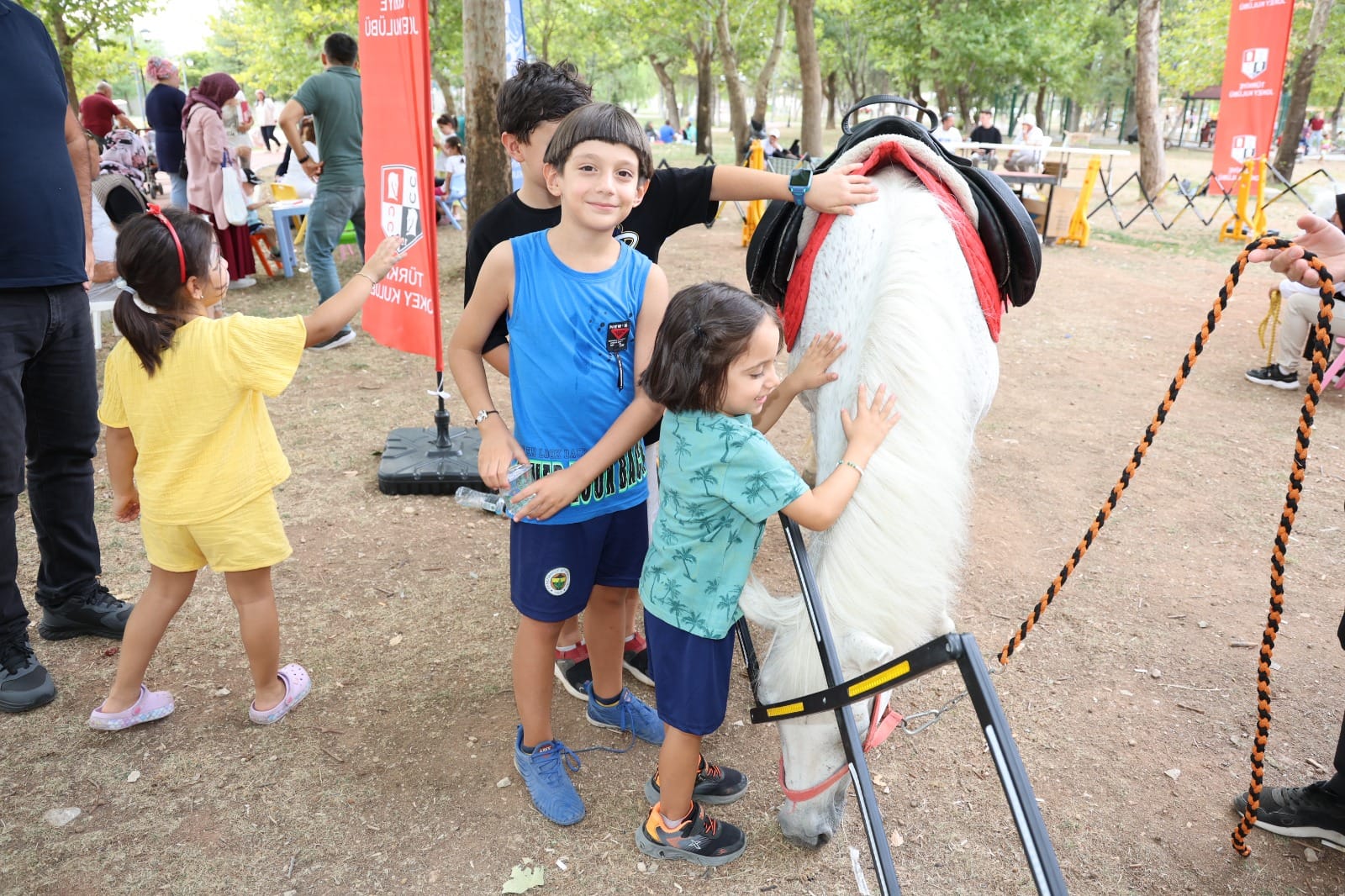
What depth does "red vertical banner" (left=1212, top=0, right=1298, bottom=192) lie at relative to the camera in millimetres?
9273

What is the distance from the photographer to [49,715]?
245cm

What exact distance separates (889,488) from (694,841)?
3.38ft

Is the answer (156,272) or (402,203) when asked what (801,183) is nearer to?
(156,272)

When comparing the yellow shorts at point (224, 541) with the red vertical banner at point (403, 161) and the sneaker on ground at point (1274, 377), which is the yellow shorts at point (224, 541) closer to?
the red vertical banner at point (403, 161)

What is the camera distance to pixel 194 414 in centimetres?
204

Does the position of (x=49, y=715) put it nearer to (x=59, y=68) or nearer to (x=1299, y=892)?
(x=59, y=68)

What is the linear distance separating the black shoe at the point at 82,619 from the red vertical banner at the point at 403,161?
5.53 ft

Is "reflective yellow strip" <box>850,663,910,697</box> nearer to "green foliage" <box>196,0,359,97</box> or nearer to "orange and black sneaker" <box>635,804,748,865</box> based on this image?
"orange and black sneaker" <box>635,804,748,865</box>

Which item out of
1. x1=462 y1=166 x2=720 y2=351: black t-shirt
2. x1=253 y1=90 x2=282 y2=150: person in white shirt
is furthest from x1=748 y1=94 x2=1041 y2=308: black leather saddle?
x1=253 y1=90 x2=282 y2=150: person in white shirt

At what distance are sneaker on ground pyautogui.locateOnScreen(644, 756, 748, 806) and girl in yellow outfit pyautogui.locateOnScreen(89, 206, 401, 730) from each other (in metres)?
1.17

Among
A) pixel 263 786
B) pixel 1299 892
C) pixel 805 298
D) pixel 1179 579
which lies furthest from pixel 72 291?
pixel 1179 579

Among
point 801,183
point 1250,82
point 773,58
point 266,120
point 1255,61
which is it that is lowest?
point 801,183

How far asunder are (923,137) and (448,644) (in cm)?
233

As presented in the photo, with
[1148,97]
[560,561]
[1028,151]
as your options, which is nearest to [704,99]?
[1028,151]
